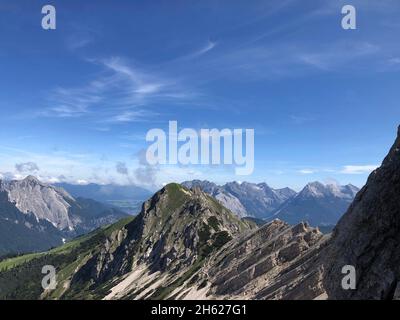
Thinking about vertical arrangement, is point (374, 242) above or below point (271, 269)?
above

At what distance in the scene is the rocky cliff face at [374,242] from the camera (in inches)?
1418

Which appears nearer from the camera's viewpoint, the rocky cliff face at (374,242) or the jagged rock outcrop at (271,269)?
the rocky cliff face at (374,242)

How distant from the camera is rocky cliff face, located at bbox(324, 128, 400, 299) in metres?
36.0

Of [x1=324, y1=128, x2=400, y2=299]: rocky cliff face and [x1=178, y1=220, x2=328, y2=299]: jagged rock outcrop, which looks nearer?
[x1=324, y1=128, x2=400, y2=299]: rocky cliff face

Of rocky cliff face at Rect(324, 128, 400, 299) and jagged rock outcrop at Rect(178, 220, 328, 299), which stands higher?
rocky cliff face at Rect(324, 128, 400, 299)

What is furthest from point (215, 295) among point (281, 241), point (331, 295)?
point (331, 295)

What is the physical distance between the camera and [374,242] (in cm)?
3878

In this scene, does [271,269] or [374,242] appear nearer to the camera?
[374,242]

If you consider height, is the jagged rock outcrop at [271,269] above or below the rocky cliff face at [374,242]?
below
